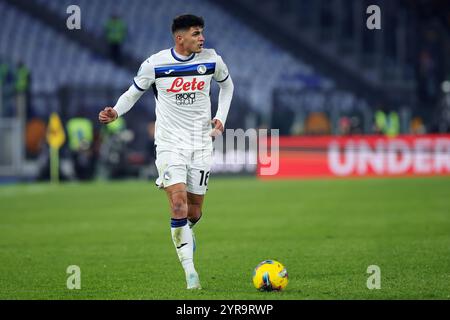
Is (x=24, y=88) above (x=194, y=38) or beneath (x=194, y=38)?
above

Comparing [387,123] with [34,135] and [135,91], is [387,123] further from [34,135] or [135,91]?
[135,91]

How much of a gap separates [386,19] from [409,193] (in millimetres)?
11340

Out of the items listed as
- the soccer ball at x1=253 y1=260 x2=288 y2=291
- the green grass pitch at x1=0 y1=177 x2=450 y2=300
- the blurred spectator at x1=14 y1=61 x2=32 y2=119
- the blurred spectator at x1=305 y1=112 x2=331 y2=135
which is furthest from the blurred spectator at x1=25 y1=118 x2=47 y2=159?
the soccer ball at x1=253 y1=260 x2=288 y2=291

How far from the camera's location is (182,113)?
29.4 ft

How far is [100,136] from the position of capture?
28.9m

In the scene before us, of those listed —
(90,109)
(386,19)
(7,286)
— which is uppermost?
(386,19)

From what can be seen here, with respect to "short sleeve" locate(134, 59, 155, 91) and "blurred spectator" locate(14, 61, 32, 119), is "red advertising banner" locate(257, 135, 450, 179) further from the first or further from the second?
"short sleeve" locate(134, 59, 155, 91)

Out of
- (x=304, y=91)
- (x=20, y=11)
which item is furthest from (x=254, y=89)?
(x=20, y=11)

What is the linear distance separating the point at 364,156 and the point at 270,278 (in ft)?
61.7

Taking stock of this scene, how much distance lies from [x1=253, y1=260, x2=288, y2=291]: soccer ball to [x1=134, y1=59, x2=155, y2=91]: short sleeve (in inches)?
78.4

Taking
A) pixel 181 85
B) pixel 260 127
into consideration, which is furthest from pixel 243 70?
pixel 181 85

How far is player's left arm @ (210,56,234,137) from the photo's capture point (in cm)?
901

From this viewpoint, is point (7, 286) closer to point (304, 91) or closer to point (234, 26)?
point (304, 91)

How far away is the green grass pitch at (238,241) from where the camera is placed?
28.6 ft
